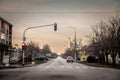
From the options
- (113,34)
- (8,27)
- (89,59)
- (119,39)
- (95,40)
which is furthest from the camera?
(8,27)

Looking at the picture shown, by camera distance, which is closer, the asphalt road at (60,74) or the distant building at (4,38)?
the asphalt road at (60,74)

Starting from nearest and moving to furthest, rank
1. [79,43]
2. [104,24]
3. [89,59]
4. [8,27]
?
[104,24] → [89,59] → [8,27] → [79,43]

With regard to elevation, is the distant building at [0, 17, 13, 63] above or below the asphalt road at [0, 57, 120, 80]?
above

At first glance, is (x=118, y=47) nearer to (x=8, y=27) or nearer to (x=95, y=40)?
(x=95, y=40)

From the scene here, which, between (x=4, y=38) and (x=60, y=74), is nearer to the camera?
(x=60, y=74)

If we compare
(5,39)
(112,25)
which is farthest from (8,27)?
(112,25)

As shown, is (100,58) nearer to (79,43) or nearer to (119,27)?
(119,27)

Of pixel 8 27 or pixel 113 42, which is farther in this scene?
pixel 8 27

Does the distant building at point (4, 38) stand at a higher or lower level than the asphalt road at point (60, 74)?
higher

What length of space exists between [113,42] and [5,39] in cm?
4646

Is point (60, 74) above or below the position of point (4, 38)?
below

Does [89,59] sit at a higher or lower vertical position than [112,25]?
lower

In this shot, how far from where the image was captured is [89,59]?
8038 cm

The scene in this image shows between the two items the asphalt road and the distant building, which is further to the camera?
the distant building
